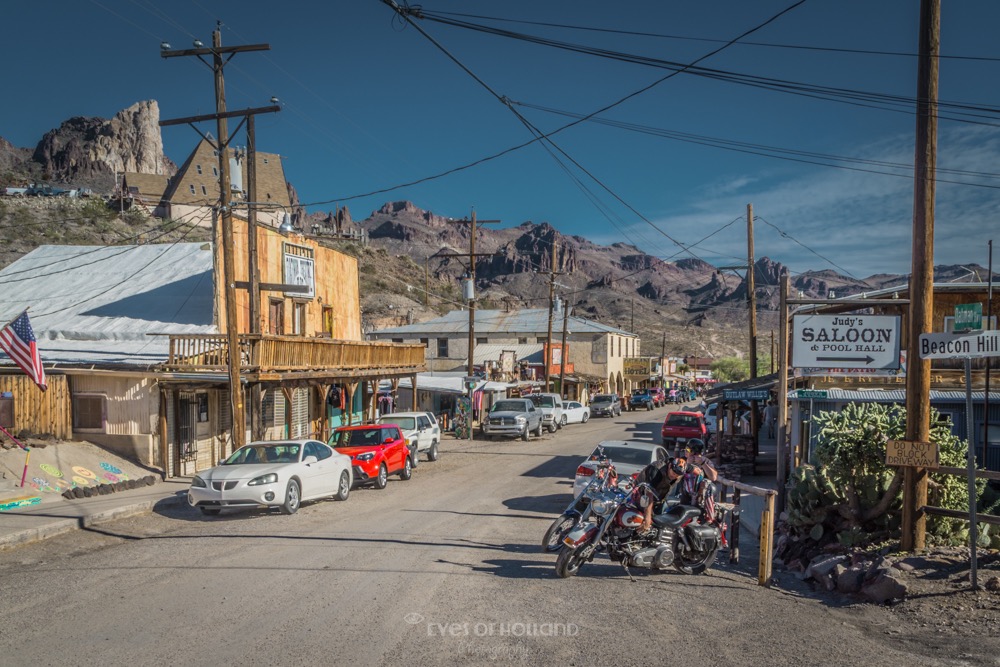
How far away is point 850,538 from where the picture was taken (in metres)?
9.95

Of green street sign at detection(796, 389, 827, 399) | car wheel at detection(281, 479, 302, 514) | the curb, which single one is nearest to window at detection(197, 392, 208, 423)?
the curb

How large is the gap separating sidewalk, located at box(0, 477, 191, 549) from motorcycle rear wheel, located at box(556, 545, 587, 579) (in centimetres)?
841

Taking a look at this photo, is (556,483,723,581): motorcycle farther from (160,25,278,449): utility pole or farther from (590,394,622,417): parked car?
(590,394,622,417): parked car

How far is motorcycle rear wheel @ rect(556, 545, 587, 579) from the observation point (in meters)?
9.24

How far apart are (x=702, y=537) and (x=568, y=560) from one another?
5.69 feet

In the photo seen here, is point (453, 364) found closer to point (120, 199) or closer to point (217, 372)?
point (217, 372)

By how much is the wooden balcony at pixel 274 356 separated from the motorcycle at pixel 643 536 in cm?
1328

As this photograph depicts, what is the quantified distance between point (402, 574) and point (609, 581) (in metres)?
2.51

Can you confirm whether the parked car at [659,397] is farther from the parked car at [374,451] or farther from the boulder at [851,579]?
the boulder at [851,579]

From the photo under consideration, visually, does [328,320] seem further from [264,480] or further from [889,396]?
[889,396]

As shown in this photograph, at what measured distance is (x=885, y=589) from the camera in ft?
27.0

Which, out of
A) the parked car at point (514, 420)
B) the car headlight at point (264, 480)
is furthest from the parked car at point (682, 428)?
the car headlight at point (264, 480)

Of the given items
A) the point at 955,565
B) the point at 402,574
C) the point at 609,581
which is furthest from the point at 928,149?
the point at 402,574

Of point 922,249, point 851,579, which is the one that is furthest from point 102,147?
point 851,579
